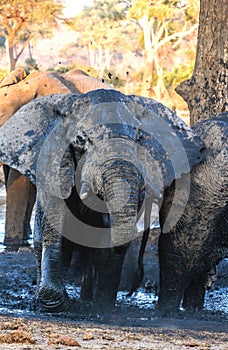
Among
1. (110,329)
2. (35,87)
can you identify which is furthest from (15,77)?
(110,329)

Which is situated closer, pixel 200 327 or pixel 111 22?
pixel 200 327

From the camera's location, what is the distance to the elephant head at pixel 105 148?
14.5 feet

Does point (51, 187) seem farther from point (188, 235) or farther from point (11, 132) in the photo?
point (188, 235)

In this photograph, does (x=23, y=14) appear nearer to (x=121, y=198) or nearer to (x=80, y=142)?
(x=80, y=142)

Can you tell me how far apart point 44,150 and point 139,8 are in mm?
24038

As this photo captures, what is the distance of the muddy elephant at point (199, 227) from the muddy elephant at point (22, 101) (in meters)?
3.38

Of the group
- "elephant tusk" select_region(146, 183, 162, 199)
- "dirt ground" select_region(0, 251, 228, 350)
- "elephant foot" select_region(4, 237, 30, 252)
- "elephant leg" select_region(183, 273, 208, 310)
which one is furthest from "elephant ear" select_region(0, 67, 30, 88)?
"elephant tusk" select_region(146, 183, 162, 199)

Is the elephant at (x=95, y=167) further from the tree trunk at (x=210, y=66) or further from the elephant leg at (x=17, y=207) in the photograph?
the elephant leg at (x=17, y=207)

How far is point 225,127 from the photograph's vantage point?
5508 millimetres

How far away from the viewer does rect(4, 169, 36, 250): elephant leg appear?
9086mm

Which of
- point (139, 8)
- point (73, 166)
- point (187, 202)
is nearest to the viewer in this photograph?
point (73, 166)

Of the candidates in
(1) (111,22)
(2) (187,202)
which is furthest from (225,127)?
(1) (111,22)

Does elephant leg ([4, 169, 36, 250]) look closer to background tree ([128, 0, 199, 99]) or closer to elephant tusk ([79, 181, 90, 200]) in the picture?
elephant tusk ([79, 181, 90, 200])

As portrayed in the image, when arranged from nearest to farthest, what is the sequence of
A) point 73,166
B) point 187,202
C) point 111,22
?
point 73,166 → point 187,202 → point 111,22
